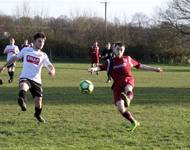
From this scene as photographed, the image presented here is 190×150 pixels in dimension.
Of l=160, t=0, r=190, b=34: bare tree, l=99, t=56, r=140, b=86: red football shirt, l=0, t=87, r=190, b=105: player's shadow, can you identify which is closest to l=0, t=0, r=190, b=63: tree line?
l=160, t=0, r=190, b=34: bare tree

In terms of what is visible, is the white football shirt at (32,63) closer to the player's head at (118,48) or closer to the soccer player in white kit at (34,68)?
the soccer player in white kit at (34,68)

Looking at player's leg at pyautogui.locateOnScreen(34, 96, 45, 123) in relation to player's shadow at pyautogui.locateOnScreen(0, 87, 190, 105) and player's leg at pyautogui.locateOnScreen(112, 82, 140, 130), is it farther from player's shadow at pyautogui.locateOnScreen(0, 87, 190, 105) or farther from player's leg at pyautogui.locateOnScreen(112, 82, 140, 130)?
player's shadow at pyautogui.locateOnScreen(0, 87, 190, 105)

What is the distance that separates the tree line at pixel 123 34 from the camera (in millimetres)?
69062

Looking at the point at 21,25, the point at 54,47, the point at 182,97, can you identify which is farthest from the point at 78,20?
the point at 182,97

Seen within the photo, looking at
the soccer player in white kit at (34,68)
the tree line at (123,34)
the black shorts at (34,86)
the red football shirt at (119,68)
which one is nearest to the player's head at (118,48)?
the red football shirt at (119,68)

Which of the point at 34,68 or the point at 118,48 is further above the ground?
the point at 118,48

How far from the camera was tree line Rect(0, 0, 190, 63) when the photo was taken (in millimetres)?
69062

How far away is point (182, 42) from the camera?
6931 cm

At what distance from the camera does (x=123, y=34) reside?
78312 millimetres

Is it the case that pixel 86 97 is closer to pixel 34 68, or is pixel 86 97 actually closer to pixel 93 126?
pixel 34 68

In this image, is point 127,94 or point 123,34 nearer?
point 127,94

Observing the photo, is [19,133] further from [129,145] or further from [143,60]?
[143,60]

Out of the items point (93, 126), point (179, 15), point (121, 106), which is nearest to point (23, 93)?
point (93, 126)

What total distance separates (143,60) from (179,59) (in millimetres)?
5107
